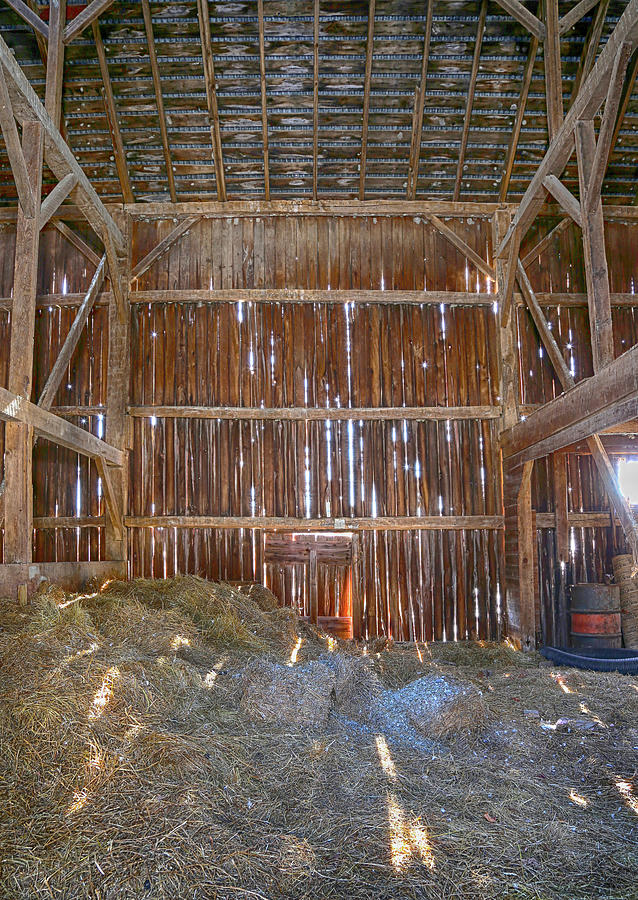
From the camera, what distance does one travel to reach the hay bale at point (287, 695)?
546cm

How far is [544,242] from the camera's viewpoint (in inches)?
422

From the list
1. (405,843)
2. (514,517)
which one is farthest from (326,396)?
(405,843)

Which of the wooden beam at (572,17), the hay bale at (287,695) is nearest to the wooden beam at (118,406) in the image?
the hay bale at (287,695)

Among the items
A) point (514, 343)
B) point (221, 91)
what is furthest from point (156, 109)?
point (514, 343)

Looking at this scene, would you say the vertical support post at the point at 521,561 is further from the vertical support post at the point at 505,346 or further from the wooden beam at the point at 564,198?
the wooden beam at the point at 564,198

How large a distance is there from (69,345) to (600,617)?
8.90 metres

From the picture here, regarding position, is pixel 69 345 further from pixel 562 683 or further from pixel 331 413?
pixel 562 683

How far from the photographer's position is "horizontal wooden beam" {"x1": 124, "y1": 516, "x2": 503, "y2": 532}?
1034 cm

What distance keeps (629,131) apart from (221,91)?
649cm

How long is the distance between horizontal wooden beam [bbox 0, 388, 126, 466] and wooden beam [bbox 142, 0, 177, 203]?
4.65 metres

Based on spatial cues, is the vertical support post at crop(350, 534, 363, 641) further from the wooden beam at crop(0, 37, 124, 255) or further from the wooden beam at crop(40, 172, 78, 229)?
the wooden beam at crop(40, 172, 78, 229)

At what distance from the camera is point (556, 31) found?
834 centimetres

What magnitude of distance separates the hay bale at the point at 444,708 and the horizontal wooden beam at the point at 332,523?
4247mm

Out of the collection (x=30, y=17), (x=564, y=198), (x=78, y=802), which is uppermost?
(x=30, y=17)
